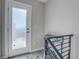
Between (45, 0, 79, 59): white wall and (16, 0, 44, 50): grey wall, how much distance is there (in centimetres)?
25

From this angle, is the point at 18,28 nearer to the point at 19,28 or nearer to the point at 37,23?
the point at 19,28

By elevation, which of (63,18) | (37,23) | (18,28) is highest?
(63,18)

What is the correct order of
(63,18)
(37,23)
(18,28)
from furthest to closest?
1. (37,23)
2. (63,18)
3. (18,28)

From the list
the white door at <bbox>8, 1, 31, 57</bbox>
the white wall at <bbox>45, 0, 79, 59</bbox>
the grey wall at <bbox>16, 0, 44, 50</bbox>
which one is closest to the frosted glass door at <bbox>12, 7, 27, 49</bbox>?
the white door at <bbox>8, 1, 31, 57</bbox>

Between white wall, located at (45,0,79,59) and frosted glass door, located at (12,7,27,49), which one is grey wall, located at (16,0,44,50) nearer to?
white wall, located at (45,0,79,59)

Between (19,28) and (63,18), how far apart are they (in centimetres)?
185

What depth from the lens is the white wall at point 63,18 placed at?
12.2 feet

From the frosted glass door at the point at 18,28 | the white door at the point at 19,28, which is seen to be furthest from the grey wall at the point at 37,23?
the frosted glass door at the point at 18,28

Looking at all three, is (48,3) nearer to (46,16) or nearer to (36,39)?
(46,16)

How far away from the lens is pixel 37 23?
4.75m

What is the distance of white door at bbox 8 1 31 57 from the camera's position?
3756 mm

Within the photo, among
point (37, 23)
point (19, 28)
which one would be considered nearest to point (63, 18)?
point (37, 23)

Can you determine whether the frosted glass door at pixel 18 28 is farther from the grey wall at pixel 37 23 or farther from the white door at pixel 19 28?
the grey wall at pixel 37 23

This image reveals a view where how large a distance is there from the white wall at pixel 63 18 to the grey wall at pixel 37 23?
0.25 m
